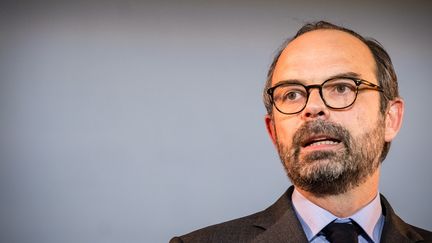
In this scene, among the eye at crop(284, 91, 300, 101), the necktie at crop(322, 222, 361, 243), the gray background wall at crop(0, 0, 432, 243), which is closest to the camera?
the necktie at crop(322, 222, 361, 243)

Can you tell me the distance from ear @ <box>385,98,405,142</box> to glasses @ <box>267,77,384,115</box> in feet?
0.34

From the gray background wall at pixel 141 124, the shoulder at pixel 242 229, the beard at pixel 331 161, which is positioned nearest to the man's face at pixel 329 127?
the beard at pixel 331 161

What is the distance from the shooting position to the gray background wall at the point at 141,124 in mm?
2219

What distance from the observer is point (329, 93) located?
143 cm

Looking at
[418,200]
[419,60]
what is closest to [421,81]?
[419,60]

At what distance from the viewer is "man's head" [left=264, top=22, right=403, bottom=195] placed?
1.39m

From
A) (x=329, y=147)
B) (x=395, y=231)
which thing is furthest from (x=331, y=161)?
(x=395, y=231)

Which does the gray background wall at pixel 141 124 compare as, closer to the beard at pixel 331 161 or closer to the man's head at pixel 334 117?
the man's head at pixel 334 117

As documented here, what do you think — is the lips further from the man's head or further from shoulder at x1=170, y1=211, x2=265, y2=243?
shoulder at x1=170, y1=211, x2=265, y2=243

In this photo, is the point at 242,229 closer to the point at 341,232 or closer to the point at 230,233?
the point at 230,233

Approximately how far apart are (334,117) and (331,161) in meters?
0.11

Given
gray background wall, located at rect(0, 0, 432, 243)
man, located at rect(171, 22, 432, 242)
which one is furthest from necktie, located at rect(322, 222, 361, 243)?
gray background wall, located at rect(0, 0, 432, 243)

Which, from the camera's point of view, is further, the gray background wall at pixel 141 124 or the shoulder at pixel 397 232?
the gray background wall at pixel 141 124

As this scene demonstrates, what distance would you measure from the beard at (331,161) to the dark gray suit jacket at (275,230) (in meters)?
0.10
